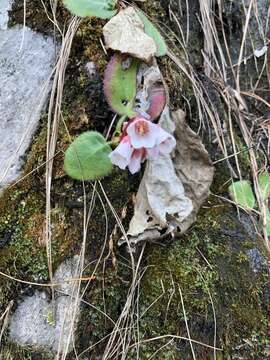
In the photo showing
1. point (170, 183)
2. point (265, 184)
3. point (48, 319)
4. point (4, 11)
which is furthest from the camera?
point (265, 184)

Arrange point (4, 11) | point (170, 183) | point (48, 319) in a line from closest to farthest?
point (48, 319)
point (170, 183)
point (4, 11)

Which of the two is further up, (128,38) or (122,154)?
(128,38)

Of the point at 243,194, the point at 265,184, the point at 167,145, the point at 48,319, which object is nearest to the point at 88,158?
the point at 167,145

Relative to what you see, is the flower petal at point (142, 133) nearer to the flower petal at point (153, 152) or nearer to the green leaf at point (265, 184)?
the flower petal at point (153, 152)

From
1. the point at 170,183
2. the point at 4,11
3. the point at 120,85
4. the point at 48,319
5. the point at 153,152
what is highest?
the point at 4,11

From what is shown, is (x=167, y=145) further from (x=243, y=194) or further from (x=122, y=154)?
(x=243, y=194)

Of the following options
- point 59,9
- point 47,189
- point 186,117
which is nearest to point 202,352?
point 47,189
